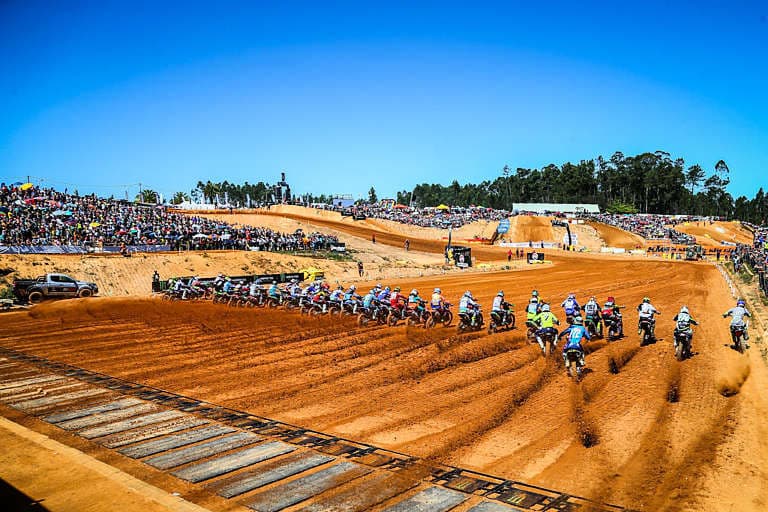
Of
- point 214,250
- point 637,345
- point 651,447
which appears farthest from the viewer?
point 214,250

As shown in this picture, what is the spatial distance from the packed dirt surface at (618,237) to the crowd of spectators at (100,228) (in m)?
46.2

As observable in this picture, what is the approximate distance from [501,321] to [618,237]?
7340 cm

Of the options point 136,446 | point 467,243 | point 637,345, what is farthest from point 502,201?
point 136,446

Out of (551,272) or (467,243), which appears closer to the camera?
(551,272)

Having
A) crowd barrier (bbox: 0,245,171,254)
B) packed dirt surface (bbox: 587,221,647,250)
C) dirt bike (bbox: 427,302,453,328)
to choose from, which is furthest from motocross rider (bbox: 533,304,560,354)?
packed dirt surface (bbox: 587,221,647,250)

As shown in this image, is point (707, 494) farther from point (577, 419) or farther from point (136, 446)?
point (136, 446)

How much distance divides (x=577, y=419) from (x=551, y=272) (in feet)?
132

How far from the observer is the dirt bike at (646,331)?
18250 mm

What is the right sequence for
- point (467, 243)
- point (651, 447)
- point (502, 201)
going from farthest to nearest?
1. point (502, 201)
2. point (467, 243)
3. point (651, 447)

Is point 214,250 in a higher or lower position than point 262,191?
lower

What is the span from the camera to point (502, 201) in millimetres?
172500

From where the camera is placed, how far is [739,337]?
57.1ft

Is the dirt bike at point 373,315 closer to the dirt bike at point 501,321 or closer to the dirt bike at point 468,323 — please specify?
the dirt bike at point 468,323

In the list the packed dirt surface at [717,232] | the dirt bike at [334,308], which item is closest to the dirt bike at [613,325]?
the dirt bike at [334,308]
